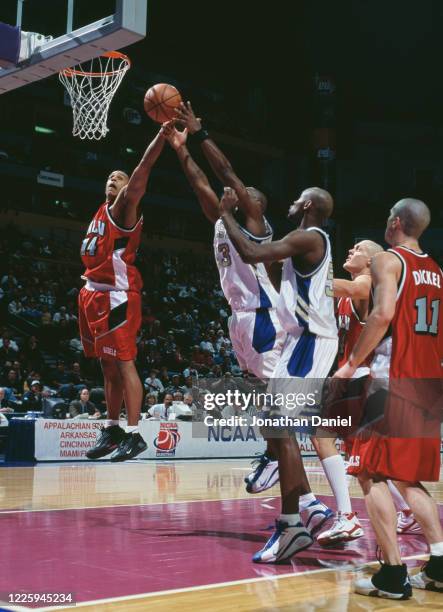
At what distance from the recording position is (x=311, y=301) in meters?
5.07

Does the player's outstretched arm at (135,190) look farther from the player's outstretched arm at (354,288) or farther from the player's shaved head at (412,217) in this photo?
the player's shaved head at (412,217)

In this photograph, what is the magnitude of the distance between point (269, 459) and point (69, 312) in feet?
48.5

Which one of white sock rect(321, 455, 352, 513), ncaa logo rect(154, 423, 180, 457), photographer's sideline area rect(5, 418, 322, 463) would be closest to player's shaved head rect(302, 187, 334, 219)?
white sock rect(321, 455, 352, 513)

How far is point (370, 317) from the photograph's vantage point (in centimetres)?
406

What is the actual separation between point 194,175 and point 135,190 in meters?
0.60

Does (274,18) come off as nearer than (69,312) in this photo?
No

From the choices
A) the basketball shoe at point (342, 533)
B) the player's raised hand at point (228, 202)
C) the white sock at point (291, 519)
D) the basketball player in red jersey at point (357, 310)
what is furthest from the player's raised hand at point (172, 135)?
the basketball shoe at point (342, 533)

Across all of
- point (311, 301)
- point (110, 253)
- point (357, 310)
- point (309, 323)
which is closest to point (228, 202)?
point (311, 301)

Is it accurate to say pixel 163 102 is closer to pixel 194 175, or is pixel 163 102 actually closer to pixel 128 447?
pixel 194 175

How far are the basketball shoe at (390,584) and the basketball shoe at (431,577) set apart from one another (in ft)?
0.72

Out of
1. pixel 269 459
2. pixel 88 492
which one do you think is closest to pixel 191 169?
pixel 269 459

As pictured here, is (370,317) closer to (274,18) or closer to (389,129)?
(274,18)

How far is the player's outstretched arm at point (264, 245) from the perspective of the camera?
473 centimetres

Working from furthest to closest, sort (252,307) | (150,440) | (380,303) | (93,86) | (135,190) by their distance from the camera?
(150,440)
(93,86)
(135,190)
(252,307)
(380,303)
